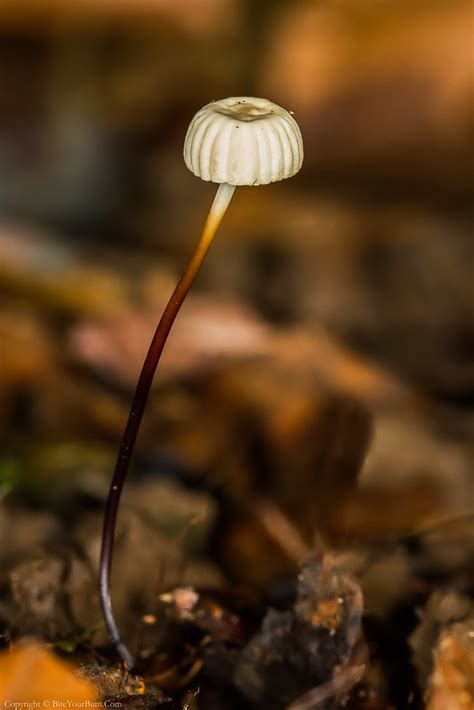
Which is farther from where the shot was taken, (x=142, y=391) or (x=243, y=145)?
(x=142, y=391)

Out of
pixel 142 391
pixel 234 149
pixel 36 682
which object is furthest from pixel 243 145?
pixel 36 682

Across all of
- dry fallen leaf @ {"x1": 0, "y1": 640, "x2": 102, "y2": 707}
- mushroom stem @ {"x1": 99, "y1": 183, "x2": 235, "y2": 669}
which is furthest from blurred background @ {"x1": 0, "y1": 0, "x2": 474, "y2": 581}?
dry fallen leaf @ {"x1": 0, "y1": 640, "x2": 102, "y2": 707}

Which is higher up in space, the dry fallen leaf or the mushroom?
the mushroom

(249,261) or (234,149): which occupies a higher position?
(234,149)

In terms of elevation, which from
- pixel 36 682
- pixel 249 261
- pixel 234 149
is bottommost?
pixel 249 261

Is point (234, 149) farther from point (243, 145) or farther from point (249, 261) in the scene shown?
point (249, 261)

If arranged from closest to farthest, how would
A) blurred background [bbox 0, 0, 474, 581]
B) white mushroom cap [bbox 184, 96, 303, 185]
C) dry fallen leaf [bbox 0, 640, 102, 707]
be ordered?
dry fallen leaf [bbox 0, 640, 102, 707] < white mushroom cap [bbox 184, 96, 303, 185] < blurred background [bbox 0, 0, 474, 581]

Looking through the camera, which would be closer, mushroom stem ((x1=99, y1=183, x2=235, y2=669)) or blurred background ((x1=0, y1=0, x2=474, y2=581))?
mushroom stem ((x1=99, y1=183, x2=235, y2=669))

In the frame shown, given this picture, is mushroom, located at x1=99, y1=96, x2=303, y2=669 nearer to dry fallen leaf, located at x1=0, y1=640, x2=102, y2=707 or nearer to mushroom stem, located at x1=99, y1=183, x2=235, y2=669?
mushroom stem, located at x1=99, y1=183, x2=235, y2=669
